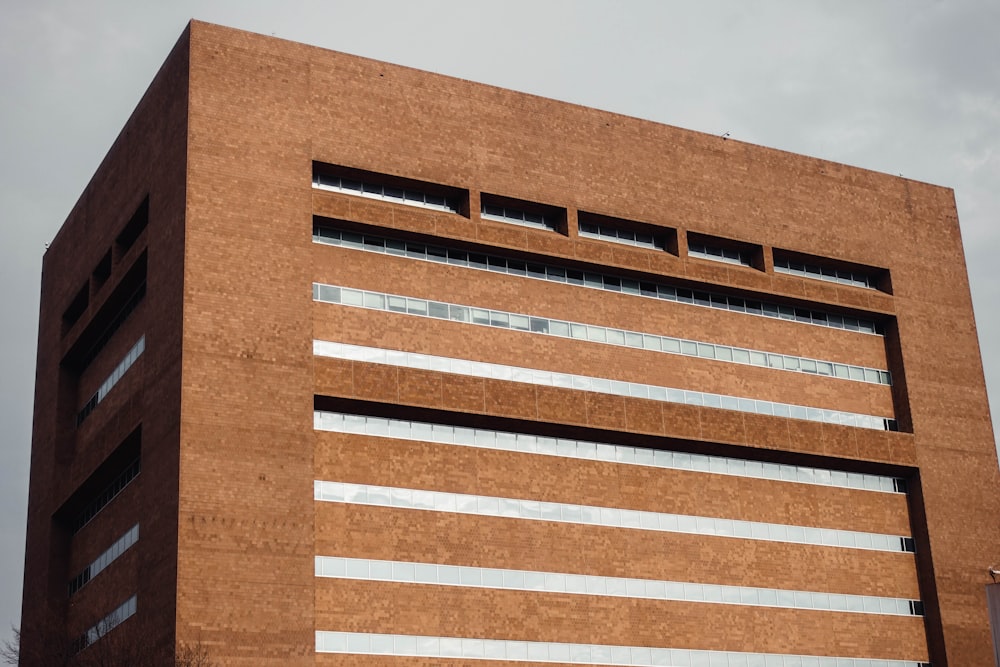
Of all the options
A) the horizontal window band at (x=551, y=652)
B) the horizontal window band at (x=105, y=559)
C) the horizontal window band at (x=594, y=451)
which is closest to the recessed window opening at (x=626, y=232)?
the horizontal window band at (x=594, y=451)

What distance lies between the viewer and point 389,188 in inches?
2224

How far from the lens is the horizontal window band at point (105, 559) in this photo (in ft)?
175

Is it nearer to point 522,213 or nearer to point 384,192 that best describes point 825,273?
point 522,213

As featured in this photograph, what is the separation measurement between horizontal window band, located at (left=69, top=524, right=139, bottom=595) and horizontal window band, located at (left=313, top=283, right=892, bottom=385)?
10.7 meters

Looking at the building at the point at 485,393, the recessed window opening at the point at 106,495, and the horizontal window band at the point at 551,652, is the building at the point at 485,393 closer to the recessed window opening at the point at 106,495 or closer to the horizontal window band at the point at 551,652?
the horizontal window band at the point at 551,652

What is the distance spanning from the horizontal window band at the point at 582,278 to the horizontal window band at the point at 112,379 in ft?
25.5

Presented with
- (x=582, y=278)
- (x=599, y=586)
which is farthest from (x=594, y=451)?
(x=582, y=278)

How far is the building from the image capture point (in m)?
49.4

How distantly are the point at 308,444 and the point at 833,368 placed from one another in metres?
24.3

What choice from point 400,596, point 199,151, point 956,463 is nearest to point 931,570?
point 956,463

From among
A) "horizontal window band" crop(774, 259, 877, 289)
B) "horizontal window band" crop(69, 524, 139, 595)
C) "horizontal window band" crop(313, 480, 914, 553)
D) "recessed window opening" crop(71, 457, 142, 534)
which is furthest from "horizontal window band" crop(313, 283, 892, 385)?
"horizontal window band" crop(69, 524, 139, 595)

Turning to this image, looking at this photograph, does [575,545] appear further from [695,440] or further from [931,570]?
[931,570]

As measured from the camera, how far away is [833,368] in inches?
2485

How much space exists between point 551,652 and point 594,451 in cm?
797
